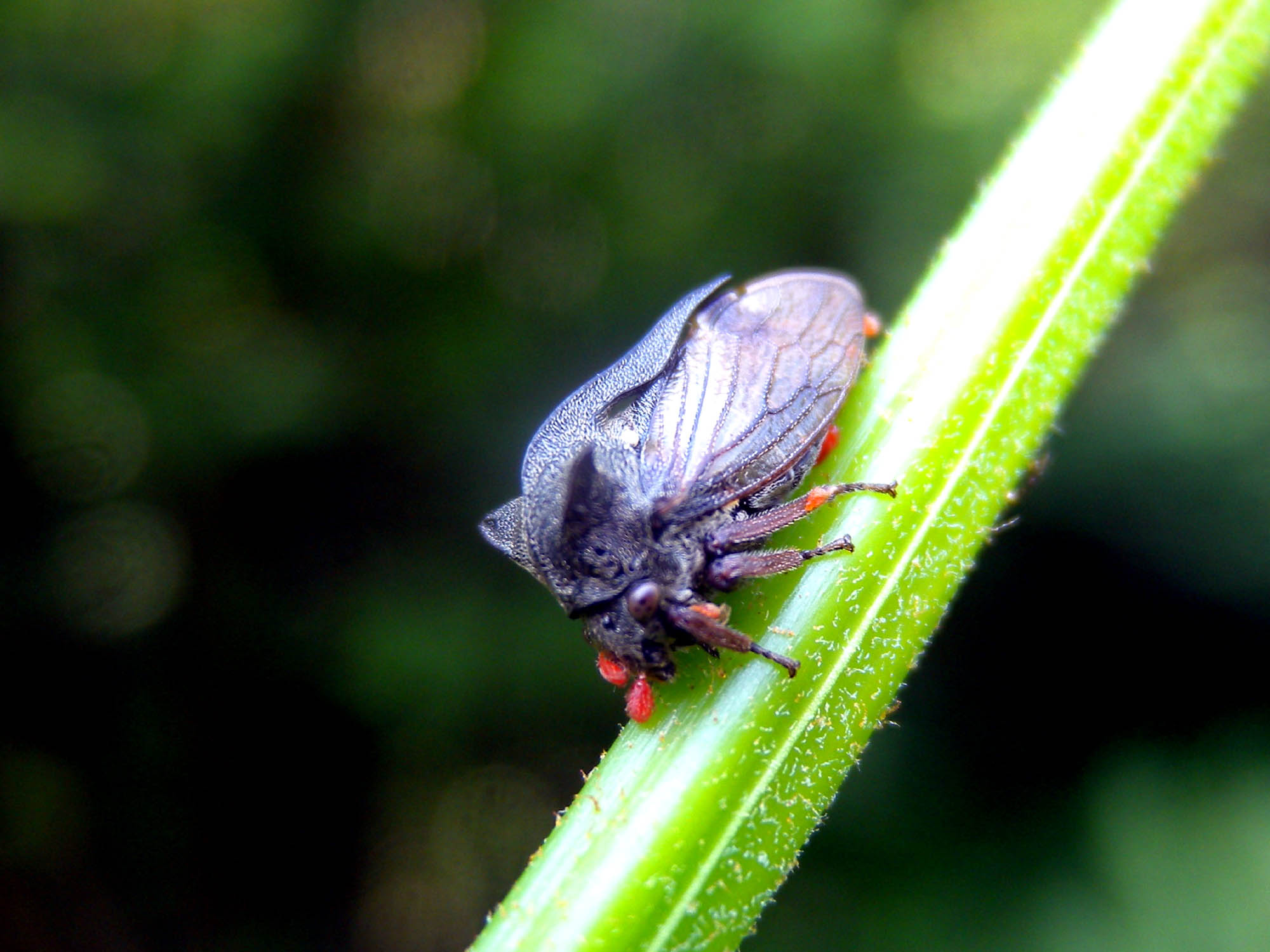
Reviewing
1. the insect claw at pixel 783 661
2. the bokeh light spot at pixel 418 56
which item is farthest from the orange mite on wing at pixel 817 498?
the bokeh light spot at pixel 418 56

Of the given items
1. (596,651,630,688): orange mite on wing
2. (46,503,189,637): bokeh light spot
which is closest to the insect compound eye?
(596,651,630,688): orange mite on wing

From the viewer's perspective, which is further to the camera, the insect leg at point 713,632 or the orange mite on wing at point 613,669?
the orange mite on wing at point 613,669

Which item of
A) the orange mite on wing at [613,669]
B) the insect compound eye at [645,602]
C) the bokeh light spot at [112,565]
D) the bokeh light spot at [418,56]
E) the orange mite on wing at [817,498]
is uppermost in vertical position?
the bokeh light spot at [418,56]

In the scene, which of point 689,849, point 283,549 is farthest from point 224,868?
point 689,849

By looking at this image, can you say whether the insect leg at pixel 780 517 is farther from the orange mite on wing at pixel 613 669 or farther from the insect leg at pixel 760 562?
the orange mite on wing at pixel 613 669

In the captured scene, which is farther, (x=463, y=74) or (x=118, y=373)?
(x=463, y=74)

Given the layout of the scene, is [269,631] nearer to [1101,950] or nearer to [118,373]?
[118,373]

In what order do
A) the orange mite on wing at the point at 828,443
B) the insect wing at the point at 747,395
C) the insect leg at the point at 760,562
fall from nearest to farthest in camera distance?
the insect leg at the point at 760,562 < the orange mite on wing at the point at 828,443 < the insect wing at the point at 747,395

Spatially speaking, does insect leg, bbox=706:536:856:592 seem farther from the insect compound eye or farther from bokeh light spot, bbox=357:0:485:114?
bokeh light spot, bbox=357:0:485:114

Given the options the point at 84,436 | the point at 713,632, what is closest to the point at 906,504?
the point at 713,632
